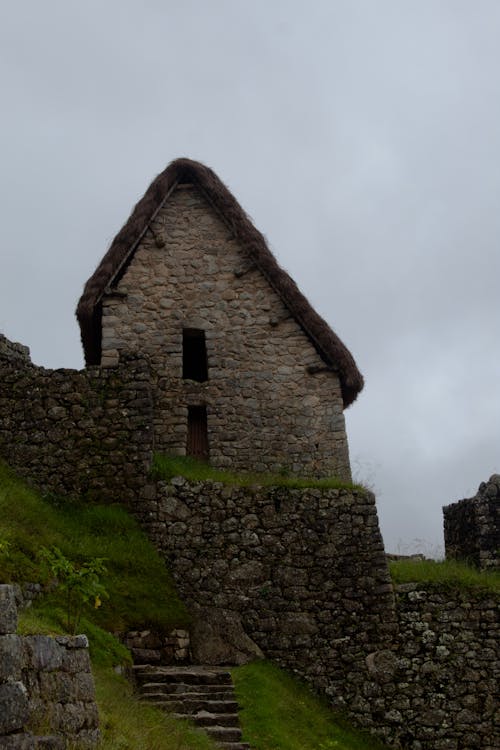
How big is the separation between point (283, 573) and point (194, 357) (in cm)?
656

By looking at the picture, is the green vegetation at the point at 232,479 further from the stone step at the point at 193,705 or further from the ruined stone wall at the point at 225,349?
the stone step at the point at 193,705

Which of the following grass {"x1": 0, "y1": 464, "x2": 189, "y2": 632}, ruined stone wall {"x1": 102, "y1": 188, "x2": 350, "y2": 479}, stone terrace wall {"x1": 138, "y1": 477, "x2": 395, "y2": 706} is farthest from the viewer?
ruined stone wall {"x1": 102, "y1": 188, "x2": 350, "y2": 479}

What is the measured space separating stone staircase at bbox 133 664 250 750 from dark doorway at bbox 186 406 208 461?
17.4ft

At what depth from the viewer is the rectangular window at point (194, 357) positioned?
55.4ft

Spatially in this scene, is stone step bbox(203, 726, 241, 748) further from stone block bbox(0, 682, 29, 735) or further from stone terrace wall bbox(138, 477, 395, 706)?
stone block bbox(0, 682, 29, 735)

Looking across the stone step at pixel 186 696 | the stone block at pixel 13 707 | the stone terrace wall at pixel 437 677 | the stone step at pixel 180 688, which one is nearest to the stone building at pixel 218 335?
the stone terrace wall at pixel 437 677

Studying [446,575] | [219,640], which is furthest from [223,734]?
[446,575]

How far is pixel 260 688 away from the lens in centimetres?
1063

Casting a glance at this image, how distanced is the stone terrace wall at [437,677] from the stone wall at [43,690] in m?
6.17

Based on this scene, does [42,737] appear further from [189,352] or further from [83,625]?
[189,352]

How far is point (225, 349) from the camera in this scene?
16.4 metres

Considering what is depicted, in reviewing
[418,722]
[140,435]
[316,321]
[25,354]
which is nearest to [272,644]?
[418,722]

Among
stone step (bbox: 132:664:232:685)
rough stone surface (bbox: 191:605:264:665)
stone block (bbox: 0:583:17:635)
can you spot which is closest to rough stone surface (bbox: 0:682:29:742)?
stone block (bbox: 0:583:17:635)

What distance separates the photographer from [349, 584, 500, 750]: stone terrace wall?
37.4 feet
